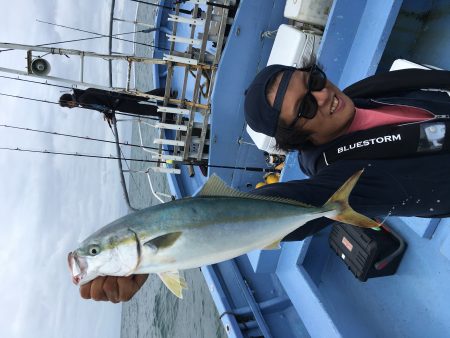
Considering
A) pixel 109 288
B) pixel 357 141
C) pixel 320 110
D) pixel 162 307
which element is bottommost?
pixel 162 307

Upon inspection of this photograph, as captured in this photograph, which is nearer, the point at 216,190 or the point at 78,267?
the point at 78,267

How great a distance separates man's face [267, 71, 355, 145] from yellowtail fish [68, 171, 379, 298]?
24.3 inches

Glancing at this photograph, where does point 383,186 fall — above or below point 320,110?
below

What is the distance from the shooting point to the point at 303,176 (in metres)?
3.84

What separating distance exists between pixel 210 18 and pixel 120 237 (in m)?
4.73

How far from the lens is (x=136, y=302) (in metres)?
21.3

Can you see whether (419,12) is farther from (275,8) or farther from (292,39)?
(275,8)

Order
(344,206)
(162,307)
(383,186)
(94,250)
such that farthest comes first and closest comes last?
1. (162,307)
2. (383,186)
3. (344,206)
4. (94,250)

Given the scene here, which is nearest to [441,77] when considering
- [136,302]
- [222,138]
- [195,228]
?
A: [195,228]

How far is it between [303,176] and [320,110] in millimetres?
1817

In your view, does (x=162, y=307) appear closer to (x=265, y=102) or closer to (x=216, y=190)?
(x=265, y=102)

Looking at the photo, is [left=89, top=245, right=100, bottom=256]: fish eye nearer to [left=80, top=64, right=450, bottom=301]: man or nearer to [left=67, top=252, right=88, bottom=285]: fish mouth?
[left=67, top=252, right=88, bottom=285]: fish mouth

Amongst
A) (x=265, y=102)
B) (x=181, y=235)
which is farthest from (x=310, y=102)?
(x=181, y=235)

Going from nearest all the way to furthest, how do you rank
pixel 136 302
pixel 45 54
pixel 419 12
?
1. pixel 419 12
2. pixel 45 54
3. pixel 136 302
